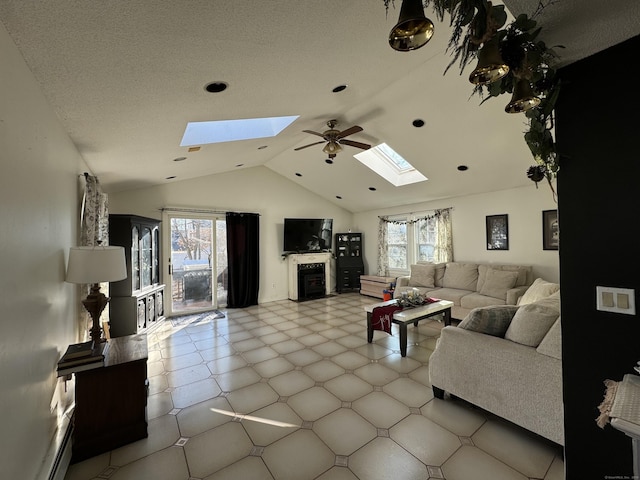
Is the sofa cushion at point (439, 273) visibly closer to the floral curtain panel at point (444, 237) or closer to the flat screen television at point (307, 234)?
the floral curtain panel at point (444, 237)

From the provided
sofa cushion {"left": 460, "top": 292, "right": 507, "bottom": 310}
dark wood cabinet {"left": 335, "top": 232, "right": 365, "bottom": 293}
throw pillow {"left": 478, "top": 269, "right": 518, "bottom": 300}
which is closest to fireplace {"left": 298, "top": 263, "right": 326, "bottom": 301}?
A: dark wood cabinet {"left": 335, "top": 232, "right": 365, "bottom": 293}

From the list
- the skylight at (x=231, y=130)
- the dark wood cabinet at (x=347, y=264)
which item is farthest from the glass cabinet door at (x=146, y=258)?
the dark wood cabinet at (x=347, y=264)

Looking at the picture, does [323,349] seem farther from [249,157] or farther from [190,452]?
[249,157]

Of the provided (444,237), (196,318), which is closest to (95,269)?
(196,318)

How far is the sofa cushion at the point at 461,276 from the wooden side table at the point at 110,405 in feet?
17.0

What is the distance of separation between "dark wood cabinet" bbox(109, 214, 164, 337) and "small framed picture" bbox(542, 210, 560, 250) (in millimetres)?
6485

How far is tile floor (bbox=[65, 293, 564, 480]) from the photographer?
1.79 metres

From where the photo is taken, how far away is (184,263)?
572cm

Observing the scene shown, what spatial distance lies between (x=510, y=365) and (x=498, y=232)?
390 centimetres

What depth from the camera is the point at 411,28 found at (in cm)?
108

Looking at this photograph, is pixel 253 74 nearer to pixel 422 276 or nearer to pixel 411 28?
pixel 411 28

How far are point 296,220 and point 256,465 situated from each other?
17.6 feet

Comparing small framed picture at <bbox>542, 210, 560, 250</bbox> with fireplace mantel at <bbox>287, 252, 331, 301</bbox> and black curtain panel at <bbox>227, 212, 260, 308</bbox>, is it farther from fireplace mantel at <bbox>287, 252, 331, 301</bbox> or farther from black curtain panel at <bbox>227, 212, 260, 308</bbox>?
black curtain panel at <bbox>227, 212, 260, 308</bbox>

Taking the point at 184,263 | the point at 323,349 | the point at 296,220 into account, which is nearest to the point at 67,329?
the point at 323,349
